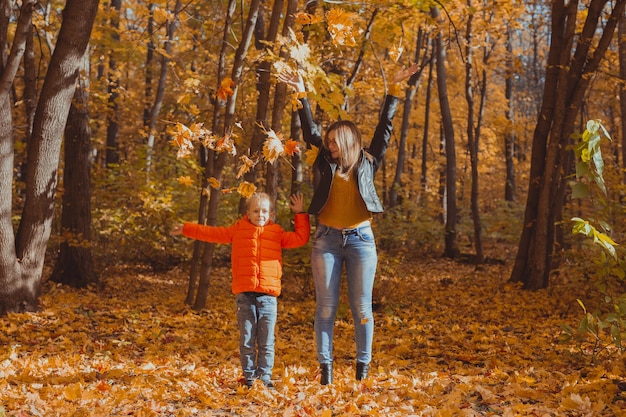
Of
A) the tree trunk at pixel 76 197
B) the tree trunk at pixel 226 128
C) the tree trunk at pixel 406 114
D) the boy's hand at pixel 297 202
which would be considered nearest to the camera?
the boy's hand at pixel 297 202

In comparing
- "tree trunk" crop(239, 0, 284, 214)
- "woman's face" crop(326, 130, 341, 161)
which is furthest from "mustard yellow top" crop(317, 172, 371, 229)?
"tree trunk" crop(239, 0, 284, 214)

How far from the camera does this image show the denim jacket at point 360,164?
13.4ft

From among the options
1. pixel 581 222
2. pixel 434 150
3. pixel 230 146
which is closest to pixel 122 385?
pixel 230 146

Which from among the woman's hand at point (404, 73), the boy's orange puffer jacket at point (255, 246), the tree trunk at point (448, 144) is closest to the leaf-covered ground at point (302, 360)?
the boy's orange puffer jacket at point (255, 246)

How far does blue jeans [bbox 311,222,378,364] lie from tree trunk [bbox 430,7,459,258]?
9.48 m

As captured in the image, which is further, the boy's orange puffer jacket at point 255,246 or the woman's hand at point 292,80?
the woman's hand at point 292,80

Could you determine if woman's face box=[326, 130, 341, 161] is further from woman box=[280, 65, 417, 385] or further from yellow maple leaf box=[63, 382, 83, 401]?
yellow maple leaf box=[63, 382, 83, 401]

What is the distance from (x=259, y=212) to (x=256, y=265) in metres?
0.37

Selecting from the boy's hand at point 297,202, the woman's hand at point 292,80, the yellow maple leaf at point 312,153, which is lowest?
the boy's hand at point 297,202

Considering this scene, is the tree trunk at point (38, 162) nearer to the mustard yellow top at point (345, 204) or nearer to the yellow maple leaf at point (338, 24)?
the yellow maple leaf at point (338, 24)

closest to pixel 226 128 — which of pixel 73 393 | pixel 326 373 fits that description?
pixel 326 373

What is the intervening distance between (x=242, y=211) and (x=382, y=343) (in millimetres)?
2551

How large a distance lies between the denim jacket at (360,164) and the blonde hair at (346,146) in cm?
6

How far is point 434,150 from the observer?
26297 mm
